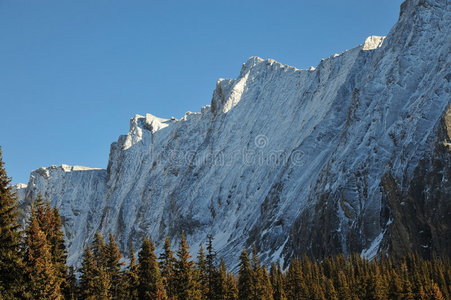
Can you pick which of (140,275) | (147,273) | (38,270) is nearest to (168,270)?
(140,275)

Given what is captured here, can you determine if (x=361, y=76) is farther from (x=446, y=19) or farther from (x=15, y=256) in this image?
(x=15, y=256)

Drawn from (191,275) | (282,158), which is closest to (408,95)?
(282,158)

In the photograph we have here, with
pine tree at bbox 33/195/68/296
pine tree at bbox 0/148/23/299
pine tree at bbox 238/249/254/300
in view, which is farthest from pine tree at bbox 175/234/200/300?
pine tree at bbox 0/148/23/299

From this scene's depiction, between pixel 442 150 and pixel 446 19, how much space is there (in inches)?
1804

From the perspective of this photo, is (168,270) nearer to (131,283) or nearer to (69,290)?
(131,283)

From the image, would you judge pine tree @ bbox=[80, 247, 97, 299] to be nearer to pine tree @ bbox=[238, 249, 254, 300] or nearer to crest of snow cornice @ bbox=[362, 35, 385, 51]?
pine tree @ bbox=[238, 249, 254, 300]

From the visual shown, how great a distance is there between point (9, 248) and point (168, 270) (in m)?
22.3

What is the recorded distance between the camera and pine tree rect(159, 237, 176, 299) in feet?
166

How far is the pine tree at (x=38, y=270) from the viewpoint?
3347 centimetres

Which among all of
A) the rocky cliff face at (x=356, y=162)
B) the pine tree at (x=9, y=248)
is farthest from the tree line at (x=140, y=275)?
the rocky cliff face at (x=356, y=162)

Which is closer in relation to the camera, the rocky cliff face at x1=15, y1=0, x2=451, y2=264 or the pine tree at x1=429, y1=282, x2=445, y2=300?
the pine tree at x1=429, y1=282, x2=445, y2=300

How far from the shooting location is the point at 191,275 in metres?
50.2

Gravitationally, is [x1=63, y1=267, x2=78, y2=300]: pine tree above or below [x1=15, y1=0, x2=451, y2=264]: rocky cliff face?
below

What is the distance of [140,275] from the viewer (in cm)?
4912
